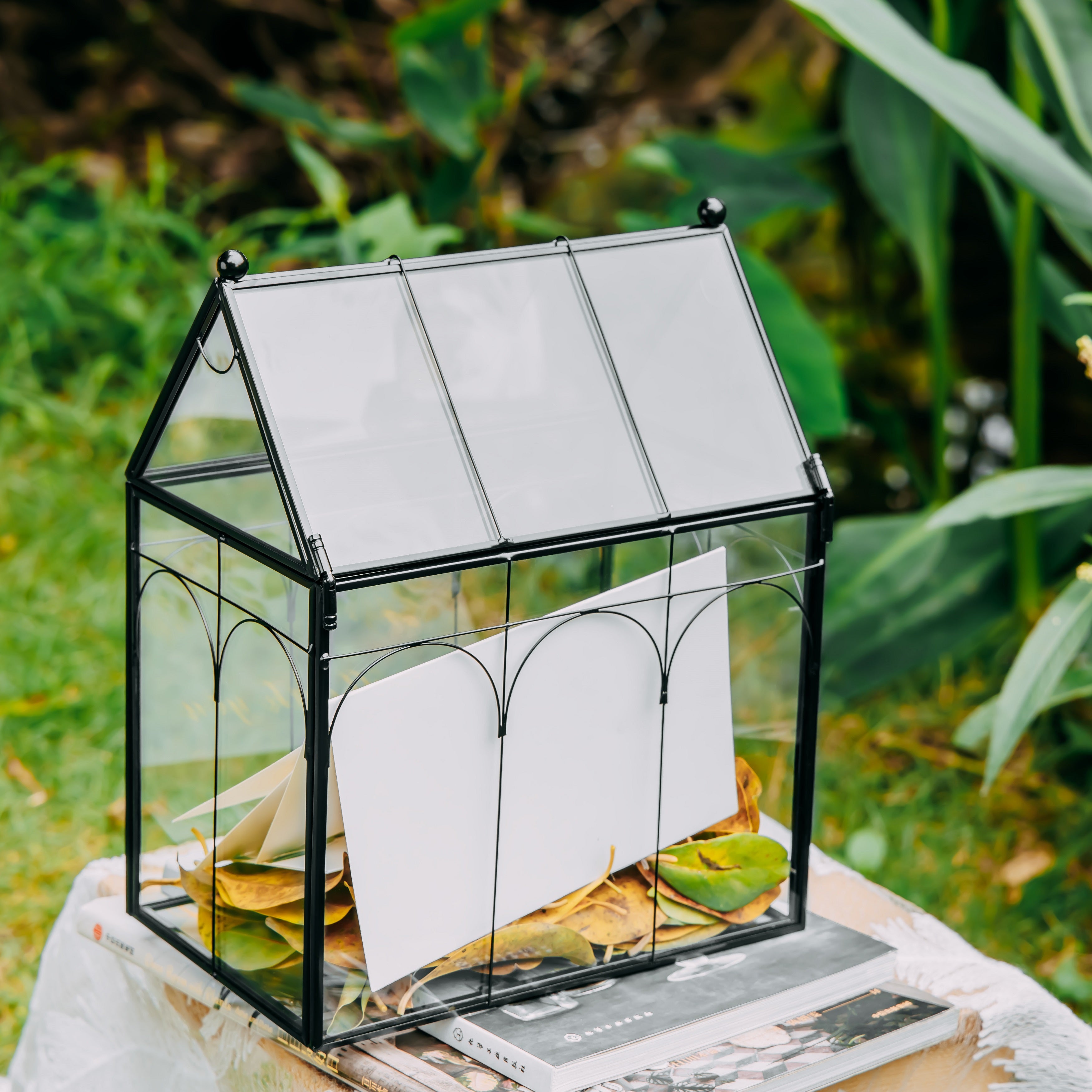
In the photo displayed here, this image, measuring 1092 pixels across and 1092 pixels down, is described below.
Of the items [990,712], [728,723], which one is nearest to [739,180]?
[990,712]

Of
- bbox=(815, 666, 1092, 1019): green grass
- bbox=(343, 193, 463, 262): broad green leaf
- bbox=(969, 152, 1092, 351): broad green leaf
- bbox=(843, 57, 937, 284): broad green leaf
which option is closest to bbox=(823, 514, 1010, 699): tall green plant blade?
bbox=(815, 666, 1092, 1019): green grass

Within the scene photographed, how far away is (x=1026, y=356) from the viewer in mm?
1698

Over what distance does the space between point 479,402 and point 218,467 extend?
19 centimetres

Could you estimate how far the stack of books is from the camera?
0.76 meters

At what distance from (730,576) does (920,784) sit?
1023 millimetres

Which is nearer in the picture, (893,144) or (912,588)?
(912,588)

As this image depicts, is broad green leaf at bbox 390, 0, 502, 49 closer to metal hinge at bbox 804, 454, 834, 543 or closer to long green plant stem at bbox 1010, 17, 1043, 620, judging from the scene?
→ long green plant stem at bbox 1010, 17, 1043, 620

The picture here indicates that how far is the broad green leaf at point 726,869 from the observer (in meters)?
0.86

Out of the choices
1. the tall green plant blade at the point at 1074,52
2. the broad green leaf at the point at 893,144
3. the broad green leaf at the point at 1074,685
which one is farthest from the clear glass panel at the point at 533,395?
the broad green leaf at the point at 893,144

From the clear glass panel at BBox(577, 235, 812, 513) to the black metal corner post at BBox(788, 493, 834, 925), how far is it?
0.13ft

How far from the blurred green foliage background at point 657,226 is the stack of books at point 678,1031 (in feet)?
1.08

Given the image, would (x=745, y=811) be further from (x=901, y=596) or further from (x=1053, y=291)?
(x=1053, y=291)

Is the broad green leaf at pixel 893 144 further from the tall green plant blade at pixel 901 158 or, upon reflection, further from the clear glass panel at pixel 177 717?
the clear glass panel at pixel 177 717

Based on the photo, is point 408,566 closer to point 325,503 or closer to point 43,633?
point 325,503
